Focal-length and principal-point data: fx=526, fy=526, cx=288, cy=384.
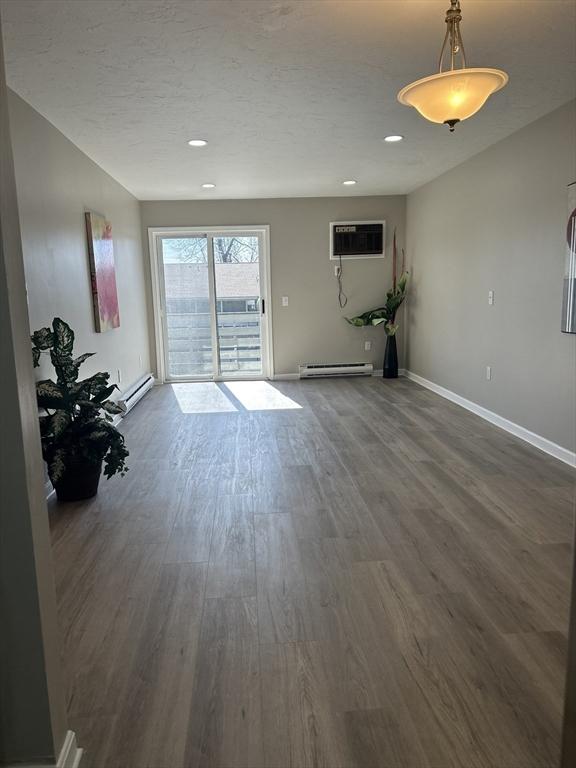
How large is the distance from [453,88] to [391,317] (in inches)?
185

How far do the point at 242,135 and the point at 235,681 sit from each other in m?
3.64

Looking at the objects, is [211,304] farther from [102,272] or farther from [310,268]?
[102,272]

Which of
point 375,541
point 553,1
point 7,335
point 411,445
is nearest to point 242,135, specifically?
point 553,1

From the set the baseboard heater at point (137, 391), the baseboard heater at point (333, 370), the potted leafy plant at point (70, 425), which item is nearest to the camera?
the potted leafy plant at point (70, 425)

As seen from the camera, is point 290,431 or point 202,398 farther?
point 202,398

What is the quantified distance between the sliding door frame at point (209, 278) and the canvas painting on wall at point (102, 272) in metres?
1.76

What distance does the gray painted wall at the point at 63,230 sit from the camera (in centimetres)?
312

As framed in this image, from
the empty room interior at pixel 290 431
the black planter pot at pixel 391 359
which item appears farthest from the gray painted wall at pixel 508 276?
the black planter pot at pixel 391 359

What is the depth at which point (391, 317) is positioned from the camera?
274 inches

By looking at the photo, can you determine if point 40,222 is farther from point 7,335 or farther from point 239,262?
point 239,262

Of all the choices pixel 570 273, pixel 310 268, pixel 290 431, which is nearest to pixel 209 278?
pixel 310 268

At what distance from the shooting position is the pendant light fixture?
87.7 inches

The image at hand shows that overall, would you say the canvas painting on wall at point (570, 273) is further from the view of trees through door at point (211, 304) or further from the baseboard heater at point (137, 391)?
the view of trees through door at point (211, 304)

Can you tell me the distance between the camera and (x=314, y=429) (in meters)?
4.64
